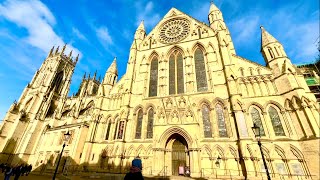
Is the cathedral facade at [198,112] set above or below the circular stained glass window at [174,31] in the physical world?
below

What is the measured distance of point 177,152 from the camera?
16.7 m

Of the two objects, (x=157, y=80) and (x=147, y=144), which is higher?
(x=157, y=80)

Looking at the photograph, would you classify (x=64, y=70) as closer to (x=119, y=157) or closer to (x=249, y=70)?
(x=119, y=157)

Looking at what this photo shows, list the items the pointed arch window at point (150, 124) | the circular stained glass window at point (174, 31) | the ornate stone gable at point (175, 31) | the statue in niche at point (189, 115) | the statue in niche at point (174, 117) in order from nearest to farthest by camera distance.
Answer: the statue in niche at point (189, 115) → the statue in niche at point (174, 117) → the pointed arch window at point (150, 124) → the ornate stone gable at point (175, 31) → the circular stained glass window at point (174, 31)

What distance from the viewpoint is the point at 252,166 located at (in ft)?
42.6

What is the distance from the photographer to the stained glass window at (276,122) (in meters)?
14.2

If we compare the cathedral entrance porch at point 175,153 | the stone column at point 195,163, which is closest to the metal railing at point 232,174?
the stone column at point 195,163

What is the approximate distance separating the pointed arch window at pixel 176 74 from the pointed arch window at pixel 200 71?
1.98 m

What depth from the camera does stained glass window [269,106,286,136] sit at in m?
14.2

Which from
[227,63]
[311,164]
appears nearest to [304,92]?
[311,164]

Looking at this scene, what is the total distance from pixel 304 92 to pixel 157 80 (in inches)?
598

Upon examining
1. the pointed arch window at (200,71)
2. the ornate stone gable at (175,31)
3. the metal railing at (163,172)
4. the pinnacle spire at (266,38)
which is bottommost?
the metal railing at (163,172)

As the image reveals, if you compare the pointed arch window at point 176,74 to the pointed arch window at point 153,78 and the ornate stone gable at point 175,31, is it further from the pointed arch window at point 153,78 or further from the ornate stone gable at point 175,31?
the ornate stone gable at point 175,31

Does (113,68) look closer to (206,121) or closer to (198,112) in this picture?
(198,112)
